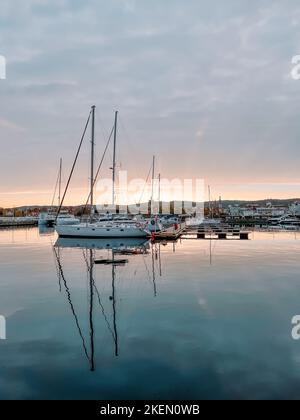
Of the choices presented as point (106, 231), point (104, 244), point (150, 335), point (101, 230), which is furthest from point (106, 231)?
point (150, 335)

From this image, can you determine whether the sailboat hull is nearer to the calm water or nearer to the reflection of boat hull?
the reflection of boat hull

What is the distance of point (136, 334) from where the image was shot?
427 inches

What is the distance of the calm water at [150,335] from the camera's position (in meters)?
7.60

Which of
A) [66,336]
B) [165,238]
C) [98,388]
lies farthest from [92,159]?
[98,388]

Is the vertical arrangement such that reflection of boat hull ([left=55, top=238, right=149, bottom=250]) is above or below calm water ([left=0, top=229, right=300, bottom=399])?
below

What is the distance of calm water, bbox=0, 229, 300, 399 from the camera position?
7.60m

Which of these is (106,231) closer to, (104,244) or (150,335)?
(104,244)

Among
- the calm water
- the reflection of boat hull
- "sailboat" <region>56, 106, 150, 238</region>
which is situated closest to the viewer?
the calm water

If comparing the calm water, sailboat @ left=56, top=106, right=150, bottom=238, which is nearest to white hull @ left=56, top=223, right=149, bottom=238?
sailboat @ left=56, top=106, right=150, bottom=238

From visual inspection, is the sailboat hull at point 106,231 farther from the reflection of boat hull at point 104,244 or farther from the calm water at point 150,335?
the calm water at point 150,335

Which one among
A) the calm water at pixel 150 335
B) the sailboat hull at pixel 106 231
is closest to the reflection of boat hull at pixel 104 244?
the sailboat hull at pixel 106 231

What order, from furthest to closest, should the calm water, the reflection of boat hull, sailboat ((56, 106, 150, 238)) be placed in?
sailboat ((56, 106, 150, 238)) → the reflection of boat hull → the calm water

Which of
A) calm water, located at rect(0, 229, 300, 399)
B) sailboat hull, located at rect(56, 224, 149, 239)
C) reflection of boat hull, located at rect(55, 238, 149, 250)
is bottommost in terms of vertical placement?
reflection of boat hull, located at rect(55, 238, 149, 250)

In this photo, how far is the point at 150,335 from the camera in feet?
35.2
